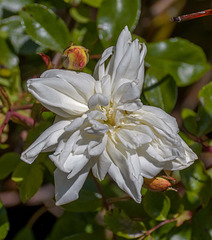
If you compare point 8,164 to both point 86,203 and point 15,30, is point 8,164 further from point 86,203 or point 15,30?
point 15,30

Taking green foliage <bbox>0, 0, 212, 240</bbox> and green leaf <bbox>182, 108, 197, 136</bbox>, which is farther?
green leaf <bbox>182, 108, 197, 136</bbox>

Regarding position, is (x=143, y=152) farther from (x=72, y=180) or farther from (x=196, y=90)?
(x=196, y=90)

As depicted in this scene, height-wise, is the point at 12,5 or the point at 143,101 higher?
the point at 12,5

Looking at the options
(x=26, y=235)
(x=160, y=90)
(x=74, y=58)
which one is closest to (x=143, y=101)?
(x=160, y=90)

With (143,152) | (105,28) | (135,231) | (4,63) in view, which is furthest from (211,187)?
(4,63)

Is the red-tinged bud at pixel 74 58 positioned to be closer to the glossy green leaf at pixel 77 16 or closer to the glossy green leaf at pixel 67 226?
the glossy green leaf at pixel 77 16

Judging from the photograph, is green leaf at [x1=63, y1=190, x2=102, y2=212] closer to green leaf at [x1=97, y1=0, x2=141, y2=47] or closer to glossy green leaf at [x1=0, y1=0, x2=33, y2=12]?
green leaf at [x1=97, y1=0, x2=141, y2=47]

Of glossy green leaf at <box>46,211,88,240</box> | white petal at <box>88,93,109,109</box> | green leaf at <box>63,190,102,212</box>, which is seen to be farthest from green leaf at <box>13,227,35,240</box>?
white petal at <box>88,93,109,109</box>
